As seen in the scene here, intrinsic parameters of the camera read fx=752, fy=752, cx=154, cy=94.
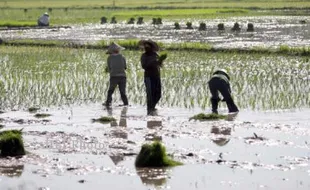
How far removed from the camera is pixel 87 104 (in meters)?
13.5

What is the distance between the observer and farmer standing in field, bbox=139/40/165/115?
42.1 feet

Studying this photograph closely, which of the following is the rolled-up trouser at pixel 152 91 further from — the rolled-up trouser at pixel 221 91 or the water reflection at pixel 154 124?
the water reflection at pixel 154 124

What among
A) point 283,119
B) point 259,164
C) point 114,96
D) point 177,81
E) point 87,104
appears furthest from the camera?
point 177,81

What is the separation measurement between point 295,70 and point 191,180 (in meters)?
9.99

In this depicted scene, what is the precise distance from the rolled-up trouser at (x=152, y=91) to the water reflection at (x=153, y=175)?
15.1ft

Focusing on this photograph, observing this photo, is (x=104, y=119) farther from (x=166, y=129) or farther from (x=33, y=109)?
(x=33, y=109)

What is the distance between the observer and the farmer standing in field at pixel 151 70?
12.8 metres

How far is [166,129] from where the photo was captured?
1077cm

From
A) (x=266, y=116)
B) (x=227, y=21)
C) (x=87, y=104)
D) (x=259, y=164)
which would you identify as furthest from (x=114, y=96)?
(x=227, y=21)

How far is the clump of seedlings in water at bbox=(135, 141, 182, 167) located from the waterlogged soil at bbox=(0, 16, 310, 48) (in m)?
Result: 15.6

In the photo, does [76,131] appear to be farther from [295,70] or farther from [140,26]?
[140,26]

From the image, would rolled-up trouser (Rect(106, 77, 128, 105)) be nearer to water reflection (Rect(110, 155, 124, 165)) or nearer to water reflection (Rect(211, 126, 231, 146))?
water reflection (Rect(211, 126, 231, 146))

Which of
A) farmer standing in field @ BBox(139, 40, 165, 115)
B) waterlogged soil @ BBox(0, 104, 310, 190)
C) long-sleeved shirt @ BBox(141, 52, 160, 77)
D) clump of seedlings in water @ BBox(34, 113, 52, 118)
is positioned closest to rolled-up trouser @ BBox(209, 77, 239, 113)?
waterlogged soil @ BBox(0, 104, 310, 190)

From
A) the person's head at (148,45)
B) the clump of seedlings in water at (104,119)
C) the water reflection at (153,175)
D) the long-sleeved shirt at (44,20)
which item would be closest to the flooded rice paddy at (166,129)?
the water reflection at (153,175)
